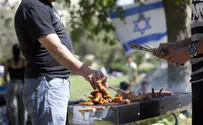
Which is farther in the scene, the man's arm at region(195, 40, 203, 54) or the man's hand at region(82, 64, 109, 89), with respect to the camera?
the man's hand at region(82, 64, 109, 89)

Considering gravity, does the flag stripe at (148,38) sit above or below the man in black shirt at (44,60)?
above

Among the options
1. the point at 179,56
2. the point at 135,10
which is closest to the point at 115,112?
the point at 179,56

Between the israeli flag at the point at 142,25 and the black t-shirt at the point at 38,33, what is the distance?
5.73 m

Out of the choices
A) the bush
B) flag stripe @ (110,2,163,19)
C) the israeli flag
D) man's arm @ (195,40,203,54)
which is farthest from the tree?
the bush

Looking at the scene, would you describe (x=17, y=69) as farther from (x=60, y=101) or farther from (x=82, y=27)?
(x=60, y=101)

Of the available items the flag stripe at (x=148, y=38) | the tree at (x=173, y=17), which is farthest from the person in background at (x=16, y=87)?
the flag stripe at (x=148, y=38)

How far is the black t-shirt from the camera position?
2975mm

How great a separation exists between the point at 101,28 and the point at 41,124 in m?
7.64

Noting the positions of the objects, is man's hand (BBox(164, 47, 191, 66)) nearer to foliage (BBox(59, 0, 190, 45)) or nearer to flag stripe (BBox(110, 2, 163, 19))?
foliage (BBox(59, 0, 190, 45))

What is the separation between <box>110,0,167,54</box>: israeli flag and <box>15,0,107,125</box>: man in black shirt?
5.74 m

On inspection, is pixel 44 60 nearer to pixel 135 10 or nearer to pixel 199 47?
pixel 199 47

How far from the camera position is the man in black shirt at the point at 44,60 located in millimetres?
2938

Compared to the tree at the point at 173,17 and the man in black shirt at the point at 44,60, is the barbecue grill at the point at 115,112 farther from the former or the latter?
the tree at the point at 173,17

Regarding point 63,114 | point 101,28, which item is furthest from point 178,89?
point 63,114
